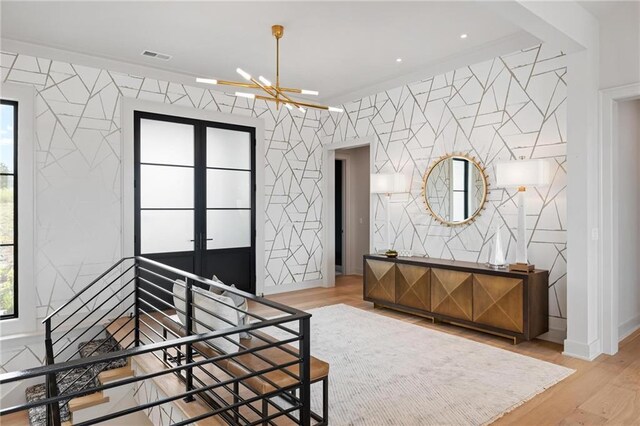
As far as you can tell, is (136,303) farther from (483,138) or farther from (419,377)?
(483,138)

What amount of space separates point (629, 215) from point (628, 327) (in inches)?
46.3

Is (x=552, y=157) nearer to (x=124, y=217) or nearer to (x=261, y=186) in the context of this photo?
(x=261, y=186)

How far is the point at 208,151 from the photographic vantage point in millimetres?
5648

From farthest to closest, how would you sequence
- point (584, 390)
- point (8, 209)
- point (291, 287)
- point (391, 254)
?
point (291, 287)
point (391, 254)
point (8, 209)
point (584, 390)

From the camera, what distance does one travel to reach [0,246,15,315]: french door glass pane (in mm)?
4277

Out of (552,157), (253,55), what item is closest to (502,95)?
(552,157)

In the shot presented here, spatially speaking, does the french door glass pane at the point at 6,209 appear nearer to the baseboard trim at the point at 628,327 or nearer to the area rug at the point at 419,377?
the area rug at the point at 419,377

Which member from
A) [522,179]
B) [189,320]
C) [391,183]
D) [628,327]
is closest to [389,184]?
[391,183]

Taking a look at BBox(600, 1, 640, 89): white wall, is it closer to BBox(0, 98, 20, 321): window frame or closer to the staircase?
the staircase

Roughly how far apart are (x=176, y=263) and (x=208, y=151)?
5.16ft

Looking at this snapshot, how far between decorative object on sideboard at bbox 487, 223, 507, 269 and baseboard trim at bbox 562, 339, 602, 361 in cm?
89

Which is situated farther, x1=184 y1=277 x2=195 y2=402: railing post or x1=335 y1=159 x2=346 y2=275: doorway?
x1=335 y1=159 x2=346 y2=275: doorway

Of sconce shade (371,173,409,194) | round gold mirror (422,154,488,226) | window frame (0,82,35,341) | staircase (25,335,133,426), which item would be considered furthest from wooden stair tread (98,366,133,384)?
round gold mirror (422,154,488,226)

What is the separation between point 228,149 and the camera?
584cm
